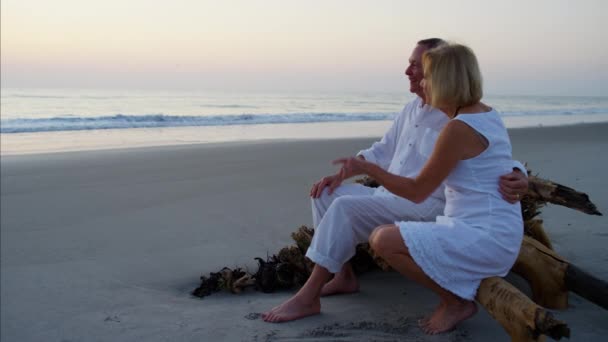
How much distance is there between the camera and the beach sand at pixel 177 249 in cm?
328

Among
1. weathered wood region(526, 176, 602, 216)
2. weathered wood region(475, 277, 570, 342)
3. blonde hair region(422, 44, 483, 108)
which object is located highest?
blonde hair region(422, 44, 483, 108)

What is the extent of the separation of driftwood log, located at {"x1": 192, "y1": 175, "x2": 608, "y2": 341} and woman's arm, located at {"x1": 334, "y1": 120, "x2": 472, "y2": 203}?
55 centimetres

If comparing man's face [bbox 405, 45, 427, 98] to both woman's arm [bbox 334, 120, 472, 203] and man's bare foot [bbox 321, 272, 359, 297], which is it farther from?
man's bare foot [bbox 321, 272, 359, 297]

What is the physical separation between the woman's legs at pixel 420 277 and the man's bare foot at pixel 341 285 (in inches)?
28.6

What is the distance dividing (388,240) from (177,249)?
8.98ft

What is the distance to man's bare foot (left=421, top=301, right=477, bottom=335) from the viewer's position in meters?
3.01

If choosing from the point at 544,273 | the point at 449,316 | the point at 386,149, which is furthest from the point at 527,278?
the point at 386,149

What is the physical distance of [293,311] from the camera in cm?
329

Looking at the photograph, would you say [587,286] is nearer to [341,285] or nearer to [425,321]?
[425,321]

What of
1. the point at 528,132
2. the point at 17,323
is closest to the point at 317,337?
the point at 17,323

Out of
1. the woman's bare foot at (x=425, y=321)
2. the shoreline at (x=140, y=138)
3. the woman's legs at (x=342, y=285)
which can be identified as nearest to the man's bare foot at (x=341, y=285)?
the woman's legs at (x=342, y=285)

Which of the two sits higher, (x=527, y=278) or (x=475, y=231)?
(x=475, y=231)

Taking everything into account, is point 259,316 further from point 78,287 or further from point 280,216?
point 280,216

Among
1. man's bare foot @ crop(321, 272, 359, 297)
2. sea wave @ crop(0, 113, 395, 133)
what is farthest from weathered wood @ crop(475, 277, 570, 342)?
sea wave @ crop(0, 113, 395, 133)
